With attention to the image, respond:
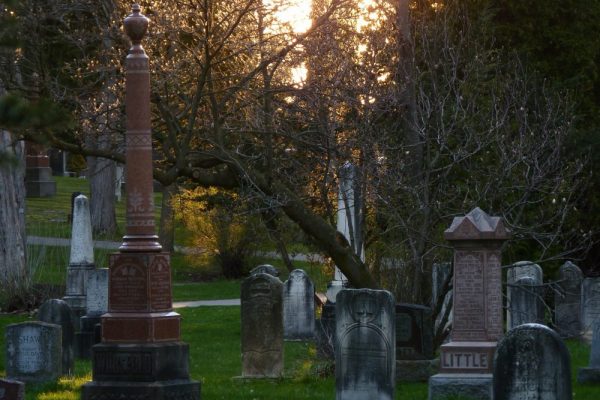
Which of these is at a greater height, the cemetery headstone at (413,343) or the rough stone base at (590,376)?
the cemetery headstone at (413,343)

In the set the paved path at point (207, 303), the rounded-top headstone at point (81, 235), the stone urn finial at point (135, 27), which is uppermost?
the stone urn finial at point (135, 27)

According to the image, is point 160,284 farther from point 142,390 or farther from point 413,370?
point 413,370

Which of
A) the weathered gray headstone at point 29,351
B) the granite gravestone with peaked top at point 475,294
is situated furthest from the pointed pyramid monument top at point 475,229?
the weathered gray headstone at point 29,351

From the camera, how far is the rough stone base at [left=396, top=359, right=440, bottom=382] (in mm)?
14969

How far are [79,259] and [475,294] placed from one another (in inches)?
380

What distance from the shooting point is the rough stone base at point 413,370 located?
15.0 metres

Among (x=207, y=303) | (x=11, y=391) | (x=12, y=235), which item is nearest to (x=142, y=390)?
(x=11, y=391)

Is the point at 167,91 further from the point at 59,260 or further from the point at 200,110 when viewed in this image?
the point at 59,260

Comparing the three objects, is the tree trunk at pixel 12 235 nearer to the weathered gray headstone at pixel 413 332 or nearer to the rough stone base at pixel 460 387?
the weathered gray headstone at pixel 413 332

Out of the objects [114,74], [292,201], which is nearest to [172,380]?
[292,201]

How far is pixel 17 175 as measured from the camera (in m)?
27.4

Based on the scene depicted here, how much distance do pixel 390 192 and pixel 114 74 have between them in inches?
141

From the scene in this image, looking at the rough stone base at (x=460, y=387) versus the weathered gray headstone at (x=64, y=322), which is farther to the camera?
the weathered gray headstone at (x=64, y=322)

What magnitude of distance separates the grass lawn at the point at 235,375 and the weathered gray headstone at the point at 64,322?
209 millimetres
